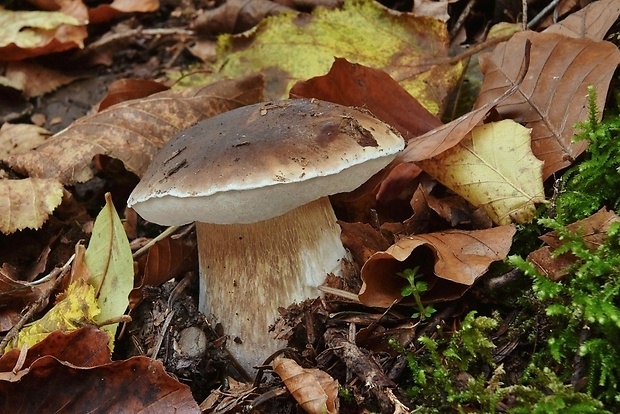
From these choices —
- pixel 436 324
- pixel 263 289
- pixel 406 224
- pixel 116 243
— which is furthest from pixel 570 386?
pixel 116 243

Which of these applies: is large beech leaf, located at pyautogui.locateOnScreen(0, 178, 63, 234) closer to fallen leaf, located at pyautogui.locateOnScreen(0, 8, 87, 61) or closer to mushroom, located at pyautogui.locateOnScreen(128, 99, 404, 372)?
mushroom, located at pyautogui.locateOnScreen(128, 99, 404, 372)

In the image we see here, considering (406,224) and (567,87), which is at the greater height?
(567,87)

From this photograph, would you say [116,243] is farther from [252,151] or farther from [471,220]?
[471,220]

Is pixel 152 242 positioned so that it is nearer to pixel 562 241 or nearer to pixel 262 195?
pixel 262 195

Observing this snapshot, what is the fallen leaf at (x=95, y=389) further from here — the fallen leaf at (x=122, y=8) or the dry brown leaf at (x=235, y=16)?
the fallen leaf at (x=122, y=8)

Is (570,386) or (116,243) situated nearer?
(570,386)

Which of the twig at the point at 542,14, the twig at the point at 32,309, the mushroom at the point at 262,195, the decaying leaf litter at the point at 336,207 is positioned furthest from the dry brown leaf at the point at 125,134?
the twig at the point at 542,14
